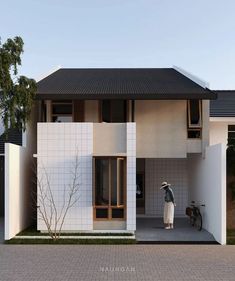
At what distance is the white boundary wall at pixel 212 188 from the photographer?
42.0 feet

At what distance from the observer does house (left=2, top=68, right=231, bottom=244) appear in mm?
14133

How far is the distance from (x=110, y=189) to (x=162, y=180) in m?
5.34


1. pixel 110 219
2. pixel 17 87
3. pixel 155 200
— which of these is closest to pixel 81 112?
pixel 17 87

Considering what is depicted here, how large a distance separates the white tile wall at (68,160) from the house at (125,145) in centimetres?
3

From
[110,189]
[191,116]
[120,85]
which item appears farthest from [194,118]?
[110,189]

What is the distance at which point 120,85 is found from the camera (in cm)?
1675

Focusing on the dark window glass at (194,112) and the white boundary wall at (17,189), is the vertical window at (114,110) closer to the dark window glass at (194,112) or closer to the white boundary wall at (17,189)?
the dark window glass at (194,112)

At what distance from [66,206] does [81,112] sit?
3.80m

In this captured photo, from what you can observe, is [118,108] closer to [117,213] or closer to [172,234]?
[117,213]

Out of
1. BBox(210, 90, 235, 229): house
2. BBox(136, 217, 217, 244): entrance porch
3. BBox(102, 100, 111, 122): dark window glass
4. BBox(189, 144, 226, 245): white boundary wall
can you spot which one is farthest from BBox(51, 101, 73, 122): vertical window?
BBox(210, 90, 235, 229): house

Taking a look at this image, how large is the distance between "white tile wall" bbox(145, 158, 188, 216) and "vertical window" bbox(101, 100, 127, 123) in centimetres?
387

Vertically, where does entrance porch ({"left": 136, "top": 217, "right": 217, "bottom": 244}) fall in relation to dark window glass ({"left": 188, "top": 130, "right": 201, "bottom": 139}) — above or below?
below
